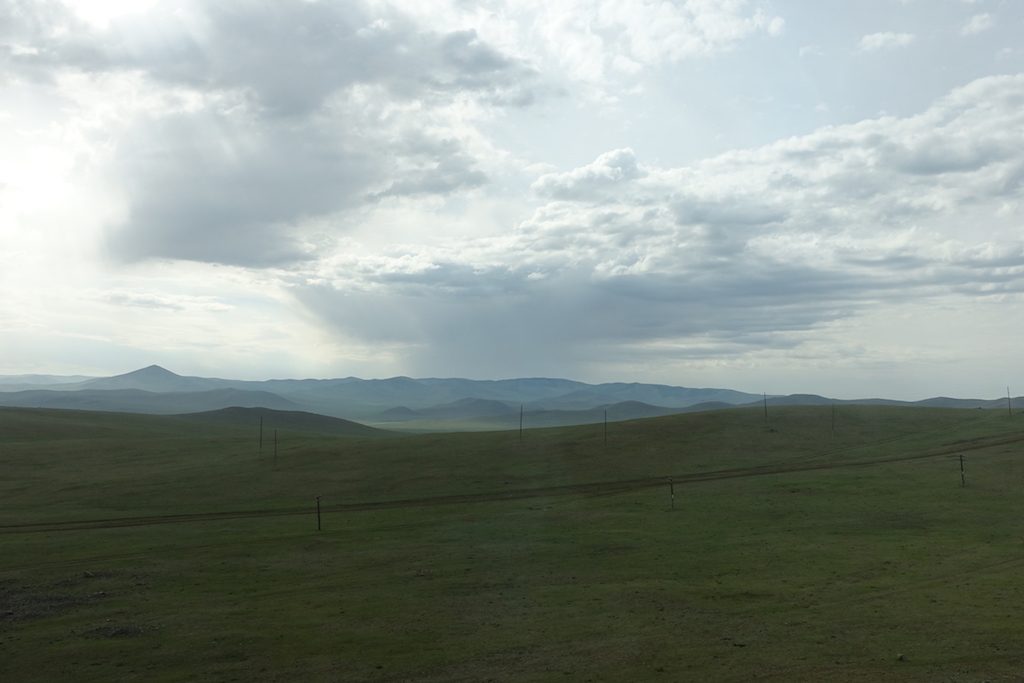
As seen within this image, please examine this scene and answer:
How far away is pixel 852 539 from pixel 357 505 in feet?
113

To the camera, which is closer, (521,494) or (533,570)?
(533,570)

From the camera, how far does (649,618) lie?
25031mm

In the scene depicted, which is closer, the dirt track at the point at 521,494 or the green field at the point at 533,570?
the green field at the point at 533,570

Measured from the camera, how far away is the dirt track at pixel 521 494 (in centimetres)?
4997

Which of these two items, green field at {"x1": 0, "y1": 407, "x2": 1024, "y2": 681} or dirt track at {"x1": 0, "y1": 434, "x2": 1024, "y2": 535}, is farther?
dirt track at {"x1": 0, "y1": 434, "x2": 1024, "y2": 535}

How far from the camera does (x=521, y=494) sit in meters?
57.1

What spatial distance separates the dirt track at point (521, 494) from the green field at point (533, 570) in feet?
1.13

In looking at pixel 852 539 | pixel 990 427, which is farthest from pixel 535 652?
pixel 990 427

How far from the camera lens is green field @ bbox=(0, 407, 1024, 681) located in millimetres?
21641

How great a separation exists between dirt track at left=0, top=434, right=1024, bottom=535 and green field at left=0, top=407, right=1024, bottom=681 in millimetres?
344

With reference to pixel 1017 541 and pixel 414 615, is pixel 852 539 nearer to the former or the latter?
pixel 1017 541

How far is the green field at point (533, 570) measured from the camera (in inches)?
852

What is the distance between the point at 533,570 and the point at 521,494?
2434cm

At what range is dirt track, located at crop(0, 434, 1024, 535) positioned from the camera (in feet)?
164
